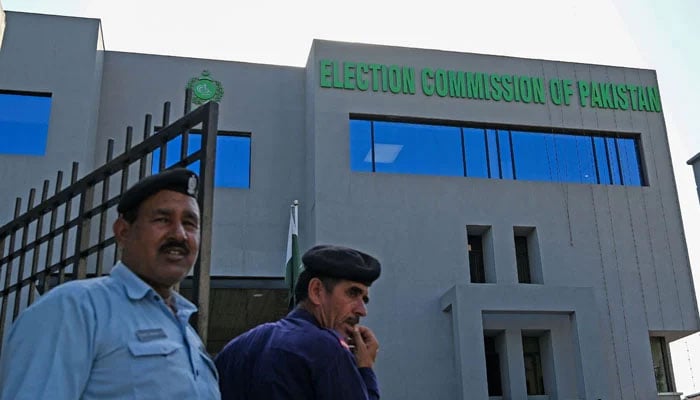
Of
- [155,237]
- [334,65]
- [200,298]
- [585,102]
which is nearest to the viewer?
[155,237]

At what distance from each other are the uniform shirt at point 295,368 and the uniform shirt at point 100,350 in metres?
0.56

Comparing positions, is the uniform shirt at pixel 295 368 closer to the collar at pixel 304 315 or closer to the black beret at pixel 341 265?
the collar at pixel 304 315

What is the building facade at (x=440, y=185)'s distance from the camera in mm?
15930

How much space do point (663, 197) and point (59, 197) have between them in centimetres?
1672

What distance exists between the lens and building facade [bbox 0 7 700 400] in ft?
52.3

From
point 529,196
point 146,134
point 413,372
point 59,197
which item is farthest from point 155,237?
point 529,196

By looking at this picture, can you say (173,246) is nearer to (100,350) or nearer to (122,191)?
(100,350)

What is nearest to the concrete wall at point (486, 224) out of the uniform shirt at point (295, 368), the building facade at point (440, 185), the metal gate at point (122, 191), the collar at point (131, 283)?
the building facade at point (440, 185)

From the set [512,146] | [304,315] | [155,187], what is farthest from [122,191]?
[512,146]

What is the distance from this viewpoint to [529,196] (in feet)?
58.3

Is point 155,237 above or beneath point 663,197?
beneath

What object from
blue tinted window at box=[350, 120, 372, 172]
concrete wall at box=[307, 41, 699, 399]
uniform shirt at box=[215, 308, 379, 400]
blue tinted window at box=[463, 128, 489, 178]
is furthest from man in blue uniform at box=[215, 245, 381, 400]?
blue tinted window at box=[463, 128, 489, 178]

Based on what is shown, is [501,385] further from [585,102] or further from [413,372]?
[585,102]

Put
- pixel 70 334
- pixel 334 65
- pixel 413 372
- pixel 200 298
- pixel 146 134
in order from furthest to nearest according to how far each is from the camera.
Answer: pixel 334 65, pixel 413 372, pixel 146 134, pixel 200 298, pixel 70 334
